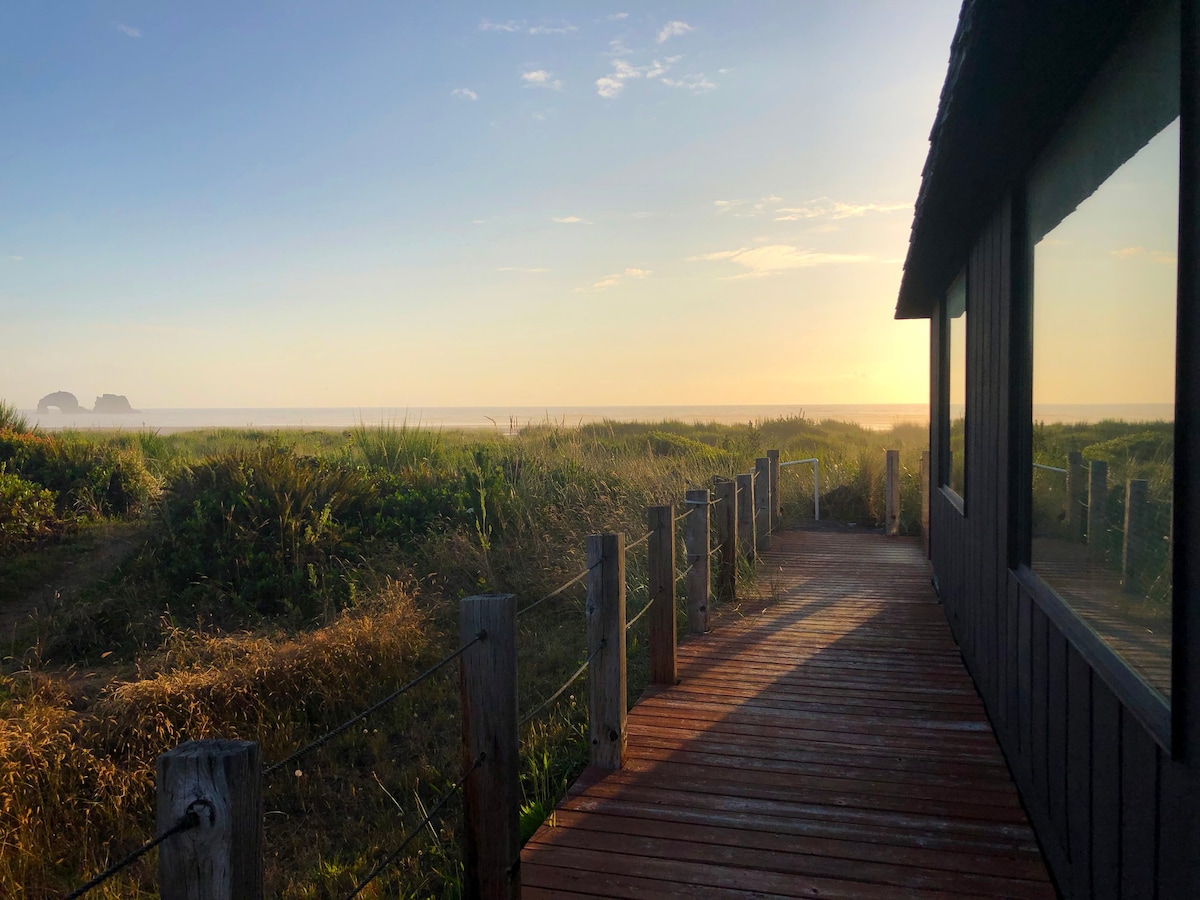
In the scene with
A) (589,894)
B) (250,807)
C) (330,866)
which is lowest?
(330,866)

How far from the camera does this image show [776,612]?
23.6 ft

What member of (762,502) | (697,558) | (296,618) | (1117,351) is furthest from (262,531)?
(1117,351)

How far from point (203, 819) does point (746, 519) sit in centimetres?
741

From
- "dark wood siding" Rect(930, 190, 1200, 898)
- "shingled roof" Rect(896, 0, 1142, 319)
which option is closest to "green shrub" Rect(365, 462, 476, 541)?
"dark wood siding" Rect(930, 190, 1200, 898)

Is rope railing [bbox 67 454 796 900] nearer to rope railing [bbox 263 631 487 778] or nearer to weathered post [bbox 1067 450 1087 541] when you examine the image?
rope railing [bbox 263 631 487 778]

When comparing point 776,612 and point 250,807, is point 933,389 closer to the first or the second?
point 776,612

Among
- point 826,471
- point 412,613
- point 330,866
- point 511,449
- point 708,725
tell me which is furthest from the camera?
point 826,471

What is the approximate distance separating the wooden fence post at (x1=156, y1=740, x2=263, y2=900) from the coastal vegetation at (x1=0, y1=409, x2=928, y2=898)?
2118mm

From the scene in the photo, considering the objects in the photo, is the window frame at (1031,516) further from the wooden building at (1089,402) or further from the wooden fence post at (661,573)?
the wooden fence post at (661,573)

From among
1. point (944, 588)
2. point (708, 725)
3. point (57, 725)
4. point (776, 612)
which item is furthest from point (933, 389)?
point (57, 725)

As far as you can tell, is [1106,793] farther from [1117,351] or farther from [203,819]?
[203,819]

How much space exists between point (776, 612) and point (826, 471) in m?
8.60

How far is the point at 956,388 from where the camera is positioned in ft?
21.0

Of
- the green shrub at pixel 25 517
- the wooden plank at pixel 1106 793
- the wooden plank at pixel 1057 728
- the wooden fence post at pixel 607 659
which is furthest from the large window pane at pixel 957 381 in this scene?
the green shrub at pixel 25 517
